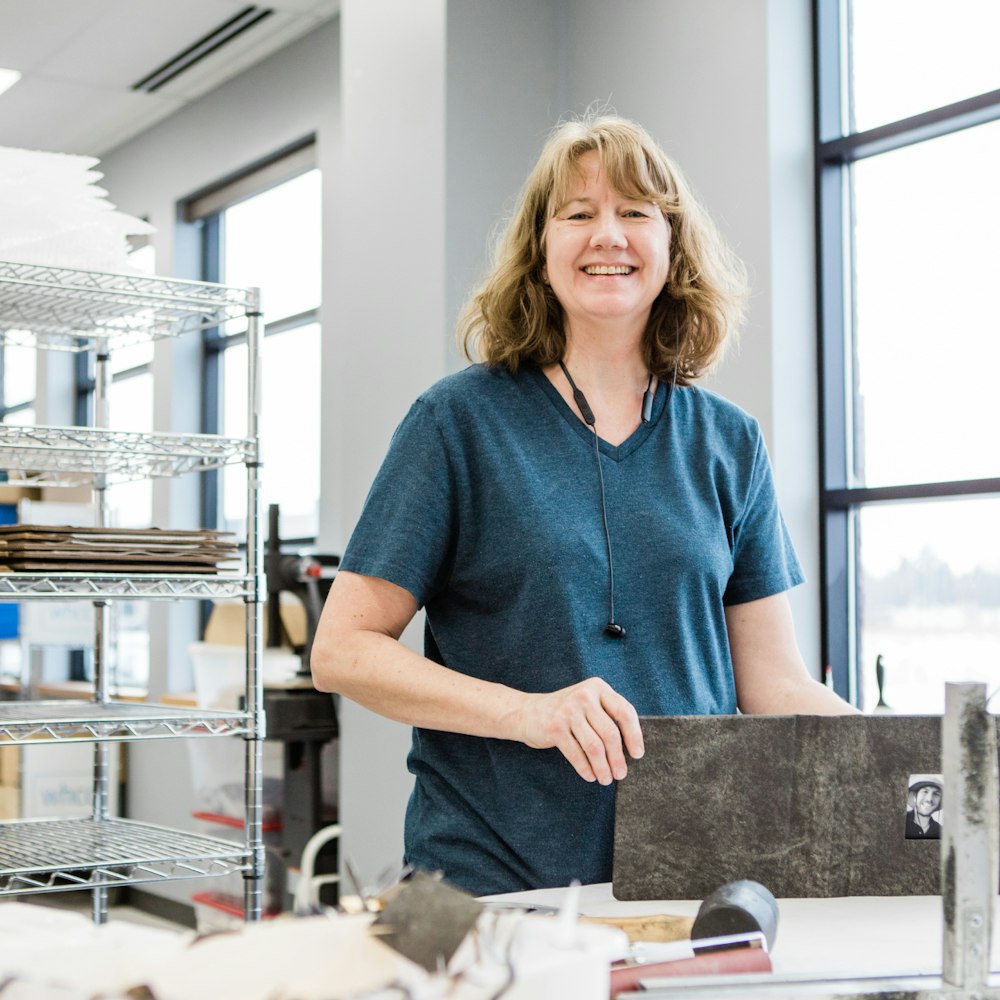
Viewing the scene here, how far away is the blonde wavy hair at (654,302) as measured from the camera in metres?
1.50

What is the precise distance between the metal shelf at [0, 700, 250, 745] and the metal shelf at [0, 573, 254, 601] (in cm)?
18

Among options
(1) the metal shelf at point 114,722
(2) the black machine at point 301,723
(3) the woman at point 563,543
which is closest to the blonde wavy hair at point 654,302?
(3) the woman at point 563,543

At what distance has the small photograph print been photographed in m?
1.15

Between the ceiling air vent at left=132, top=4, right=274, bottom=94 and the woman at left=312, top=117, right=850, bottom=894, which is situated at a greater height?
the ceiling air vent at left=132, top=4, right=274, bottom=94

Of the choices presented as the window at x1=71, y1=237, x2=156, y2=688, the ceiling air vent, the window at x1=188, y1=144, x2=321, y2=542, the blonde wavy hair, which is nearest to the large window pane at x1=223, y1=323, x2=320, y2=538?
the window at x1=188, y1=144, x2=321, y2=542

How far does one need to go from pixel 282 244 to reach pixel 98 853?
9.98 ft

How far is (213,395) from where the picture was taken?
508cm

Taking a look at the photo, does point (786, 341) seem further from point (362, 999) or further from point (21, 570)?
point (362, 999)

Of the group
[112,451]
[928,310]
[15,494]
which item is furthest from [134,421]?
[928,310]

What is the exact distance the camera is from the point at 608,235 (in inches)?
57.3

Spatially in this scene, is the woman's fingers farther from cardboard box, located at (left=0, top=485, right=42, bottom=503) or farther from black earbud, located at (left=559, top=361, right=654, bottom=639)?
cardboard box, located at (left=0, top=485, right=42, bottom=503)

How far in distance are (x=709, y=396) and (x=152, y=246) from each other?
4.14 meters

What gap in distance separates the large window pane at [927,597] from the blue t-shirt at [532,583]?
129cm

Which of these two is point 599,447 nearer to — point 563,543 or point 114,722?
point 563,543
